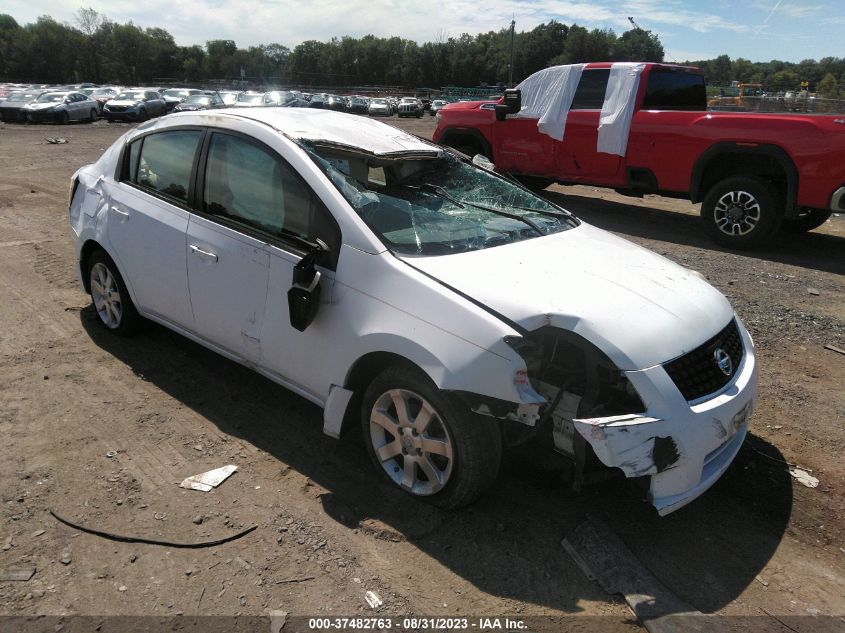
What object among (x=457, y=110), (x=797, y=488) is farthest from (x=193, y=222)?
(x=457, y=110)

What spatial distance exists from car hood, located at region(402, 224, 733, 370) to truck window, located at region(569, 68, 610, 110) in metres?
6.52

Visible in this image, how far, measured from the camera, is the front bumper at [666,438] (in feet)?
8.03

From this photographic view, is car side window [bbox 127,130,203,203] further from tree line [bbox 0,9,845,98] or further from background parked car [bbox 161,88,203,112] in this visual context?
tree line [bbox 0,9,845,98]

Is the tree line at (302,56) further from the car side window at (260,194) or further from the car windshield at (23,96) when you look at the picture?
the car side window at (260,194)

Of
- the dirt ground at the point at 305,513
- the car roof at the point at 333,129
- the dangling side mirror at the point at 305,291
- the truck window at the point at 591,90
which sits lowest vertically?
the dirt ground at the point at 305,513

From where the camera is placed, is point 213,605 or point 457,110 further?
point 457,110

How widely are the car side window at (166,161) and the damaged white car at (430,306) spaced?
16 millimetres

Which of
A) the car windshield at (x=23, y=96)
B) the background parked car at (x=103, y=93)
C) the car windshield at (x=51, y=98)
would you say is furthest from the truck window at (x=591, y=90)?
the background parked car at (x=103, y=93)

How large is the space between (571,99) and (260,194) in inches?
282

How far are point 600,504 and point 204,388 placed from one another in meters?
2.56

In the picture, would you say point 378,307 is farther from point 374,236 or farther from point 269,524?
point 269,524

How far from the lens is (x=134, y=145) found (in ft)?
14.5

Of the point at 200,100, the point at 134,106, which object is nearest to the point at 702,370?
the point at 200,100

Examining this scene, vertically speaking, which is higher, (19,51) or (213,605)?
(19,51)
